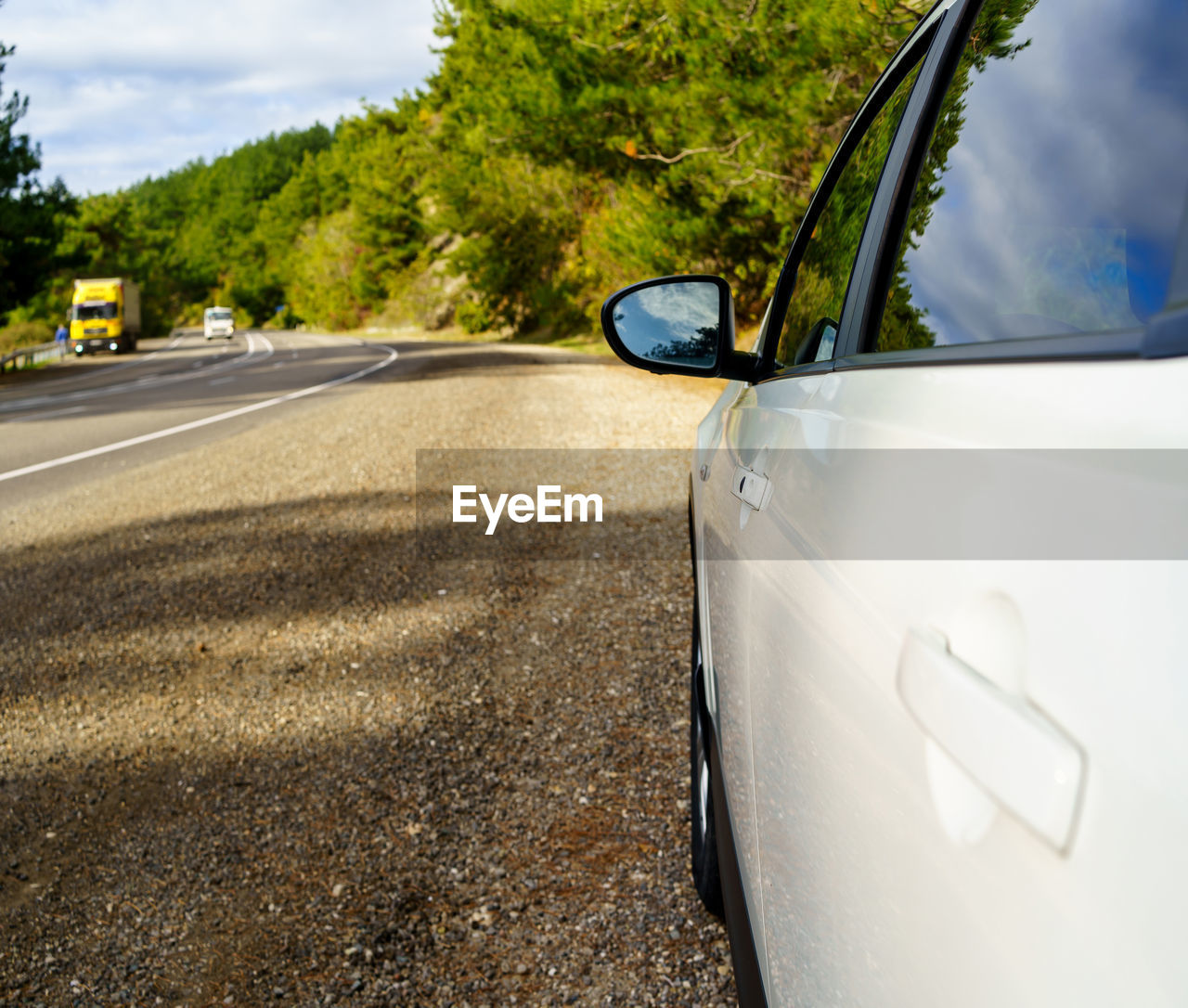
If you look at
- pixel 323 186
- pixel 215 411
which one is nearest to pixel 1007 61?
pixel 215 411

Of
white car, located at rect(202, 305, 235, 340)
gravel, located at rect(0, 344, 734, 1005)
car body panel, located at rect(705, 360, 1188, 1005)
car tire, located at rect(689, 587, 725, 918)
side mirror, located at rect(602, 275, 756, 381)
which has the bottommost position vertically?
gravel, located at rect(0, 344, 734, 1005)

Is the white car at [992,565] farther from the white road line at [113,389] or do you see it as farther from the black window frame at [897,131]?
the white road line at [113,389]

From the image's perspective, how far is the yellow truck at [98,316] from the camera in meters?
45.8

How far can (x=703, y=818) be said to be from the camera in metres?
2.70

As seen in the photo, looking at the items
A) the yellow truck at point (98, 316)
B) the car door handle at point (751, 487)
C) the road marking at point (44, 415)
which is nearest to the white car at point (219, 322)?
the yellow truck at point (98, 316)

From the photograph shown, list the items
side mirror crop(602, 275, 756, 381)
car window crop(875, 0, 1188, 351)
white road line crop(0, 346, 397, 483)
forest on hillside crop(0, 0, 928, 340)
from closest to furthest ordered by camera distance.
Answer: car window crop(875, 0, 1188, 351) → side mirror crop(602, 275, 756, 381) → white road line crop(0, 346, 397, 483) → forest on hillside crop(0, 0, 928, 340)

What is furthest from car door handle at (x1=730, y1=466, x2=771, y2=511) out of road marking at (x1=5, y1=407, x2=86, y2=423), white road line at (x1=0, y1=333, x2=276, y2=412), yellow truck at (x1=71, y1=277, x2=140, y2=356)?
yellow truck at (x1=71, y1=277, x2=140, y2=356)

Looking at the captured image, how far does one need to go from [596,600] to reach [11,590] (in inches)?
133

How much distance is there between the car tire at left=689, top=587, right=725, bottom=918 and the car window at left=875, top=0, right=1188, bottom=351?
1.40 m

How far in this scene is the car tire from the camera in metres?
2.55

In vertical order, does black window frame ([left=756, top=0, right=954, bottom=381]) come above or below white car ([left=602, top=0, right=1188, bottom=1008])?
above

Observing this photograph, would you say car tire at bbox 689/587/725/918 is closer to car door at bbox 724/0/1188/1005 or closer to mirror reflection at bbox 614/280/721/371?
mirror reflection at bbox 614/280/721/371

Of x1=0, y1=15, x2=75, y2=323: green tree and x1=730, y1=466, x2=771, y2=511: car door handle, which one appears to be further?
x1=0, y1=15, x2=75, y2=323: green tree

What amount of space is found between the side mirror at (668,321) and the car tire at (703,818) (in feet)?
2.65
